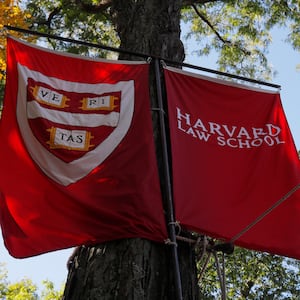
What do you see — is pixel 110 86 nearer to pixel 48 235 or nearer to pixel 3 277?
pixel 48 235

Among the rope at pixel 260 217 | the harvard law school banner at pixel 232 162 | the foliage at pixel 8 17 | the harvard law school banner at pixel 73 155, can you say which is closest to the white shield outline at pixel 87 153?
the harvard law school banner at pixel 73 155

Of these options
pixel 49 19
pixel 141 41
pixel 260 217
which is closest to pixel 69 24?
pixel 49 19

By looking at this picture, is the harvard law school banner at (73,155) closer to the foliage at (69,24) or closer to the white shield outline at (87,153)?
the white shield outline at (87,153)

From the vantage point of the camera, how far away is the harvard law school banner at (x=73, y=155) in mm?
3607

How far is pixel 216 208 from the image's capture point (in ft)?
13.0

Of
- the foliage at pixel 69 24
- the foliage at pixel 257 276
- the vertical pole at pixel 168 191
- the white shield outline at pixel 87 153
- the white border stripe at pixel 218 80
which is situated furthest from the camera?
the foliage at pixel 257 276

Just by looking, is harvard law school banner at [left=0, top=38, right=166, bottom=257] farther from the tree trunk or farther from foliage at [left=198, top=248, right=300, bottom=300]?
foliage at [left=198, top=248, right=300, bottom=300]

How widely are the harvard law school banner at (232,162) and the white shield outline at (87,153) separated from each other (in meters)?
0.37

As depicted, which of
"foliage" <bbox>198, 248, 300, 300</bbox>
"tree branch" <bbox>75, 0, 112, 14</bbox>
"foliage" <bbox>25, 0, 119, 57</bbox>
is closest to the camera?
"tree branch" <bbox>75, 0, 112, 14</bbox>

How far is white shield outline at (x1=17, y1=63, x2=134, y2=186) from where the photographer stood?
12.4ft

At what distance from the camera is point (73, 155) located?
3879 millimetres

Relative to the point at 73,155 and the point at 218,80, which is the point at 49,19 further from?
the point at 73,155

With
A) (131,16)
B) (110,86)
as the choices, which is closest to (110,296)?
(110,86)

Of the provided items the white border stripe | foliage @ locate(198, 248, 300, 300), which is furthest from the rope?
foliage @ locate(198, 248, 300, 300)
